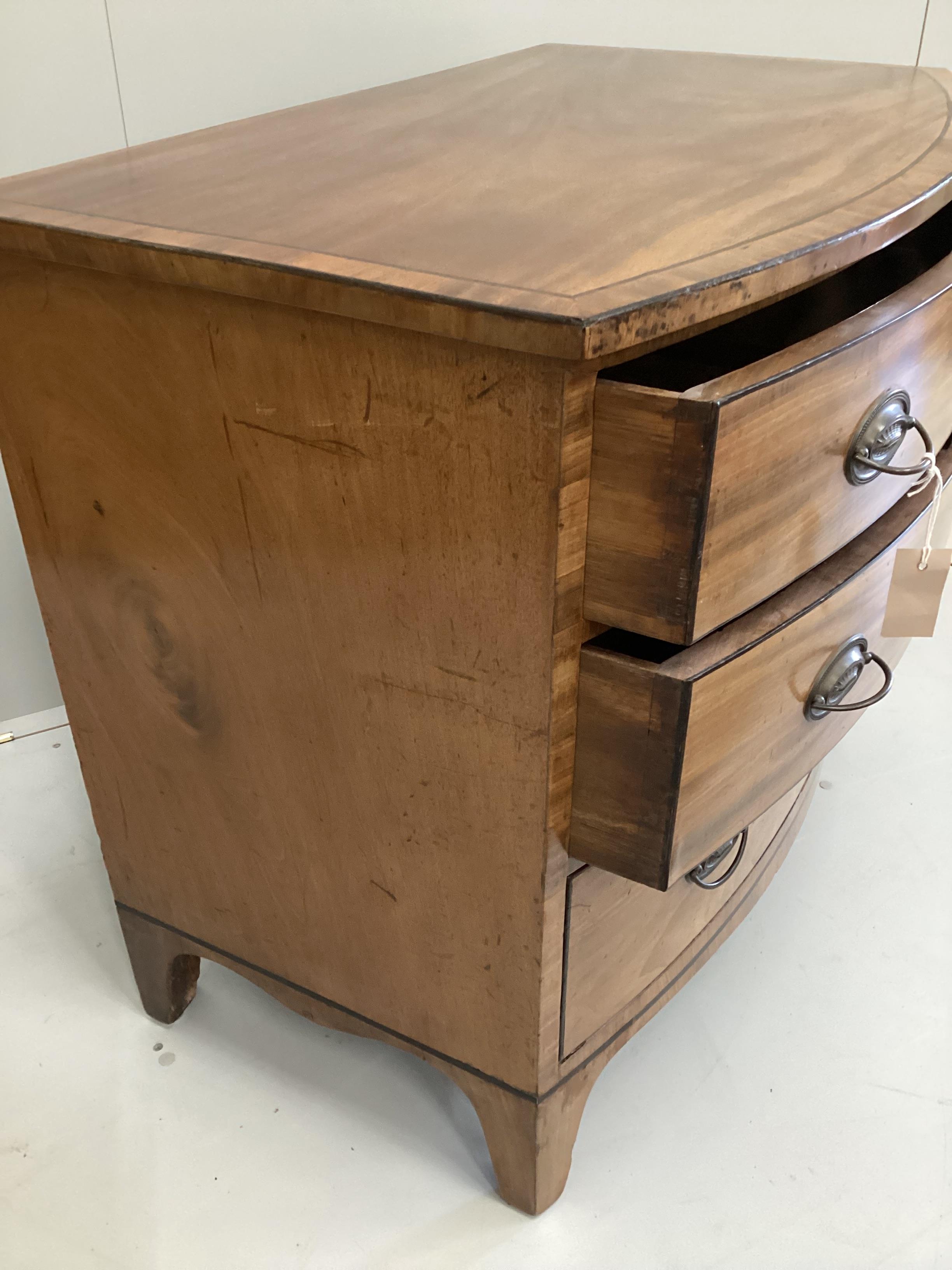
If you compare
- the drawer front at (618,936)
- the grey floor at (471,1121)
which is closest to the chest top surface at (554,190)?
the drawer front at (618,936)

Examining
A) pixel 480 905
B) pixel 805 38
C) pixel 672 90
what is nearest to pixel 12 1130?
pixel 480 905

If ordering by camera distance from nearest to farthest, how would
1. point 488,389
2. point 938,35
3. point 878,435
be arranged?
point 488,389
point 878,435
point 938,35

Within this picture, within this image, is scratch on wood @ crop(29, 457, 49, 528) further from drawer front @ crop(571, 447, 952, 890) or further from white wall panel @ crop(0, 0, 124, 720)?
white wall panel @ crop(0, 0, 124, 720)

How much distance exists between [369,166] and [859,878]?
2.51 feet

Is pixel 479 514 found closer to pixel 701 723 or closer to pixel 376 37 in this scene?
pixel 701 723

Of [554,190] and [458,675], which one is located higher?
[554,190]

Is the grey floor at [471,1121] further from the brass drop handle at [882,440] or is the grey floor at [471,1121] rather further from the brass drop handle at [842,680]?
the brass drop handle at [882,440]

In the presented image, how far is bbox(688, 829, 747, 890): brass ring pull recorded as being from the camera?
2.47ft

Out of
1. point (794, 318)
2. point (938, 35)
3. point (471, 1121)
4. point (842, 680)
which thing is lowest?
point (471, 1121)

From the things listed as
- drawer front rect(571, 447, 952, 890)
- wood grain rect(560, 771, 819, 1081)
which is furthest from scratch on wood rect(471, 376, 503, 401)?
wood grain rect(560, 771, 819, 1081)

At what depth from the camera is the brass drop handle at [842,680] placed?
0.68 meters

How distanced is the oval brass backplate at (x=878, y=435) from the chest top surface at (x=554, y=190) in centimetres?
9

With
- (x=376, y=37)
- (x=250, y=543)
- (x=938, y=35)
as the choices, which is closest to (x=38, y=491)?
(x=250, y=543)

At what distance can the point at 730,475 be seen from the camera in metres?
0.51
